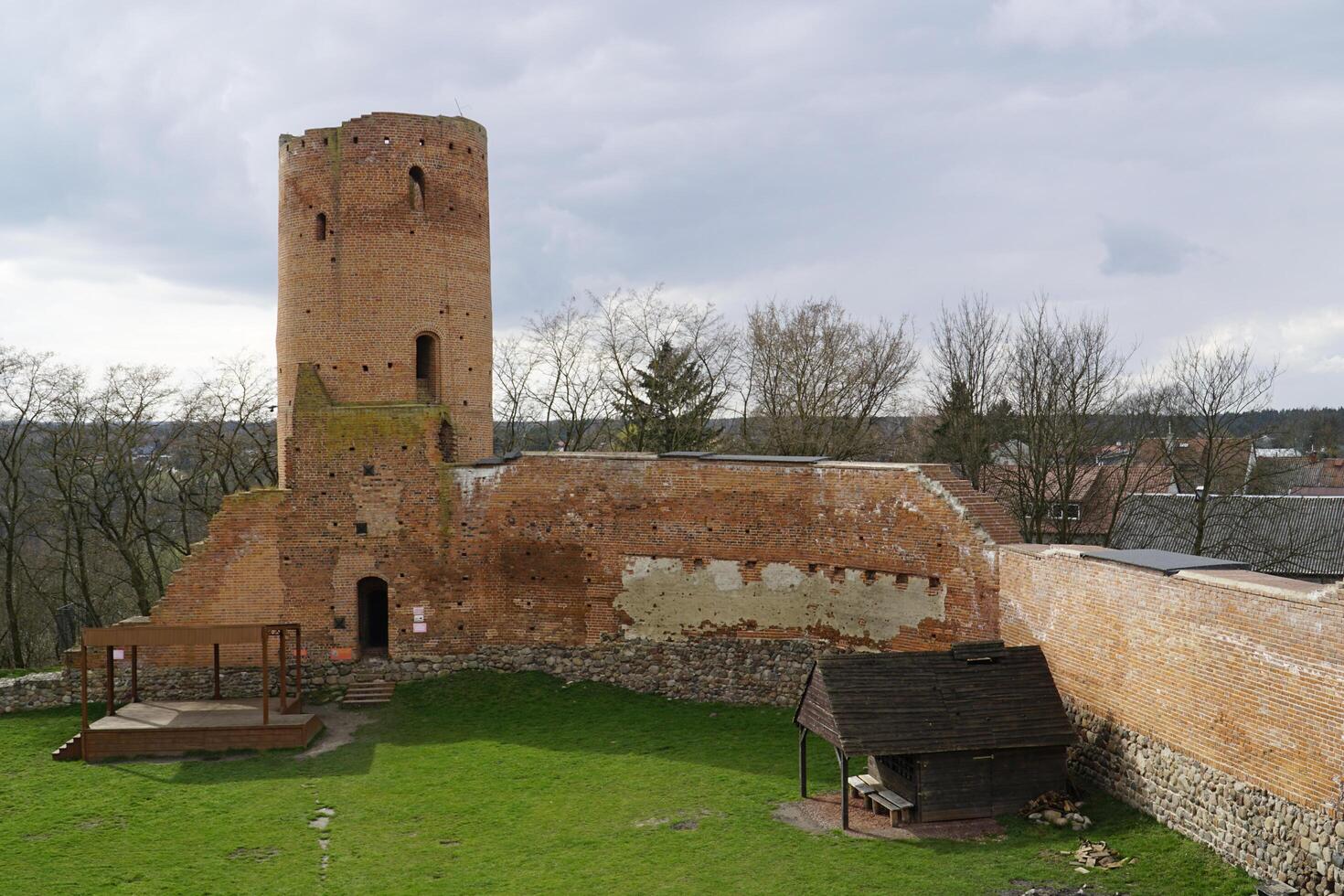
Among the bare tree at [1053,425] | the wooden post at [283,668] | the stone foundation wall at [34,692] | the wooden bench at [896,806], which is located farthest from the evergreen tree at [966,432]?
the stone foundation wall at [34,692]

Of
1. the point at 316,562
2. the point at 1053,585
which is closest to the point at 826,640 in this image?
the point at 1053,585

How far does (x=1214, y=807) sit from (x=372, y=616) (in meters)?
15.4

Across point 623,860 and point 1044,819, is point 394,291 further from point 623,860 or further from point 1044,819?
point 1044,819

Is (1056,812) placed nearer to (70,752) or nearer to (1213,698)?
(1213,698)

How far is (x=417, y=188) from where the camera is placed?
2030 centimetres

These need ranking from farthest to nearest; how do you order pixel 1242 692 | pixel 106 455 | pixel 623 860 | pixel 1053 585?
pixel 106 455
pixel 1053 585
pixel 623 860
pixel 1242 692

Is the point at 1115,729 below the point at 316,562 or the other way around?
below

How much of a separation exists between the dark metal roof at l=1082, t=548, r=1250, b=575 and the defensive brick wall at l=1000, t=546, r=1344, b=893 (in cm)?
10

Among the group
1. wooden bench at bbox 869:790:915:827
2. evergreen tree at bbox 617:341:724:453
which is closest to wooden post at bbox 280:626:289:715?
wooden bench at bbox 869:790:915:827

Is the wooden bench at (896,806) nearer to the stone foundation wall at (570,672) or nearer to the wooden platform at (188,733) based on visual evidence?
the stone foundation wall at (570,672)

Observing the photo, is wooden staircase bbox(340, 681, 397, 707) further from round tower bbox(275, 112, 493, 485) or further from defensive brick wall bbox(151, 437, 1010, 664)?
round tower bbox(275, 112, 493, 485)

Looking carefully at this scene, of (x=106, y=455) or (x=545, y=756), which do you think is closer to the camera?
(x=545, y=756)

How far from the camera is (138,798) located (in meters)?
14.4

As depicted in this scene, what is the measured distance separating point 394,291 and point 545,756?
953 cm
